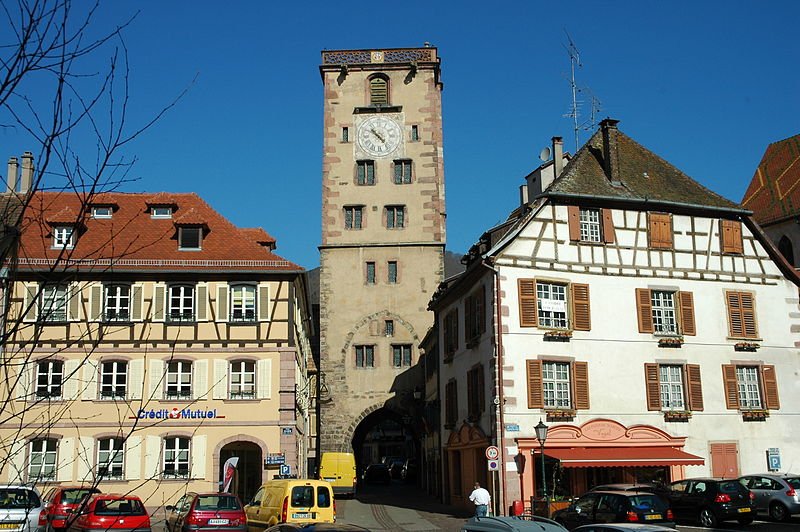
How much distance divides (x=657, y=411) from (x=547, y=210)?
26.0ft

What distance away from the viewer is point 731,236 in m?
34.7

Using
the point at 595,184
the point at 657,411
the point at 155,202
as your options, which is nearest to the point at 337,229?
the point at 155,202

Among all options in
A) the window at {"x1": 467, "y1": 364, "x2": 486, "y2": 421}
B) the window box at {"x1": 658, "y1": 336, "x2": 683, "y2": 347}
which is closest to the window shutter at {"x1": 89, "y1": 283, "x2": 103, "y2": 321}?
the window at {"x1": 467, "y1": 364, "x2": 486, "y2": 421}

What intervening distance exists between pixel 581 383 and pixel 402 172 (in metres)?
26.4

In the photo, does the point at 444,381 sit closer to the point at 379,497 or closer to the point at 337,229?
the point at 379,497

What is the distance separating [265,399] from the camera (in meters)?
36.4

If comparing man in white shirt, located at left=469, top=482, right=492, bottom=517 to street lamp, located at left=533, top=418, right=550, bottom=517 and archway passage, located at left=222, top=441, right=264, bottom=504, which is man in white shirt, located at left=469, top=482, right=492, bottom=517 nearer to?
street lamp, located at left=533, top=418, right=550, bottom=517

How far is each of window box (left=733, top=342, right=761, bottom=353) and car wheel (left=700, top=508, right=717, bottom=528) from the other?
9.61 metres

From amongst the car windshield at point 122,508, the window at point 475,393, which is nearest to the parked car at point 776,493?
the window at point 475,393

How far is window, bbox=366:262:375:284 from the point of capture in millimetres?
53125

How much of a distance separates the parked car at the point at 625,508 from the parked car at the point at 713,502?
268 centimetres

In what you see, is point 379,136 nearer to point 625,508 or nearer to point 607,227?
point 607,227

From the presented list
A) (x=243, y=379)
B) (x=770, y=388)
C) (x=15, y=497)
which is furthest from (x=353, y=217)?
(x=15, y=497)

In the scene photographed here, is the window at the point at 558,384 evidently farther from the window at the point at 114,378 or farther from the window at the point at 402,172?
the window at the point at 402,172
